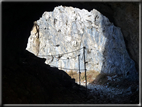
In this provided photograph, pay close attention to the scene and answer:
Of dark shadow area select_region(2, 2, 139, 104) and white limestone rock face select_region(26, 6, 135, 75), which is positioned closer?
dark shadow area select_region(2, 2, 139, 104)

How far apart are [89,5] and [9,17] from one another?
4827mm

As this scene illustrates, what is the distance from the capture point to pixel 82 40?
31.5 meters

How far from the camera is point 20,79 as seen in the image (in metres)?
8.95

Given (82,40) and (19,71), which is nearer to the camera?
(19,71)

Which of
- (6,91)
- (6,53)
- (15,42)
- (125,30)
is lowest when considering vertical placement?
(6,91)

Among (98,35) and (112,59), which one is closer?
(112,59)

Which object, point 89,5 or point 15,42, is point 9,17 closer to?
point 15,42

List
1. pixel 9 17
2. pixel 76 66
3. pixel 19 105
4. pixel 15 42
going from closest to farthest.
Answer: pixel 19 105, pixel 9 17, pixel 15 42, pixel 76 66

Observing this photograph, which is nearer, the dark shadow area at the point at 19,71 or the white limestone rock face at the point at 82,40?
the dark shadow area at the point at 19,71

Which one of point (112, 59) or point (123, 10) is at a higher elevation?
point (123, 10)

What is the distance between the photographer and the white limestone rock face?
24302 millimetres

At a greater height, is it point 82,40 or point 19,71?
point 82,40

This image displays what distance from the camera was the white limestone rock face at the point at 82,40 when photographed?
79.7 feet

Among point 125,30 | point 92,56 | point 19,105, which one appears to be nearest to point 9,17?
point 19,105
